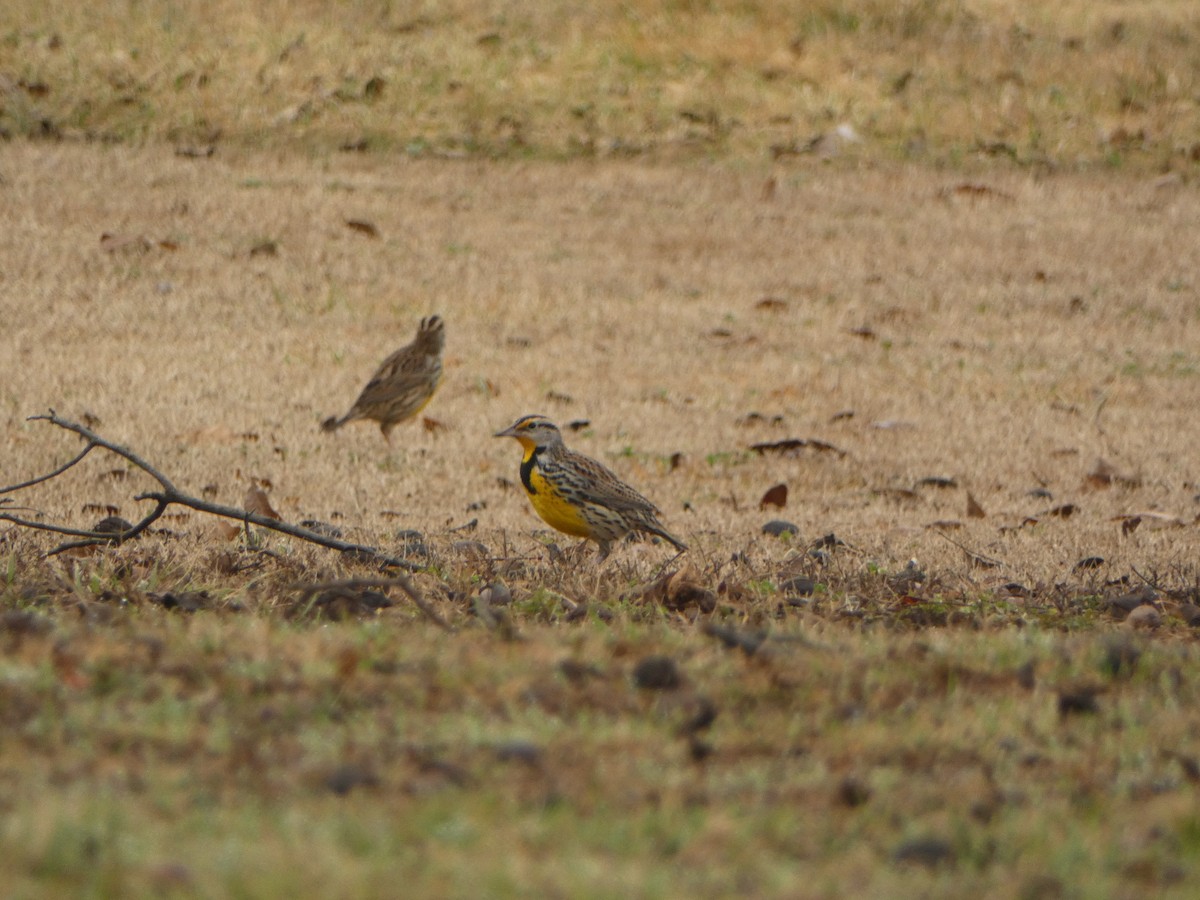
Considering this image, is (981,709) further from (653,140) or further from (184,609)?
(653,140)

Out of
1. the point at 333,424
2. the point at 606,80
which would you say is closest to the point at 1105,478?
the point at 333,424

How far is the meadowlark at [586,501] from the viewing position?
7918mm

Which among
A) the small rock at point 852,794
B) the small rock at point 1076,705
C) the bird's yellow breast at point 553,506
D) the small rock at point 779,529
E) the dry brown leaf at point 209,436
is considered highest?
the small rock at point 852,794

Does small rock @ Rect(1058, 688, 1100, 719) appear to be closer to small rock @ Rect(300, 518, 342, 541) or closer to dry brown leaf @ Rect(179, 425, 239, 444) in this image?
small rock @ Rect(300, 518, 342, 541)

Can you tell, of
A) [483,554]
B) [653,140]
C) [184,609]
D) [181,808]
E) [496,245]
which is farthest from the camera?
[653,140]

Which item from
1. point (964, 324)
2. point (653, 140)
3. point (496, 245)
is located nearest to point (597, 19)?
point (653, 140)

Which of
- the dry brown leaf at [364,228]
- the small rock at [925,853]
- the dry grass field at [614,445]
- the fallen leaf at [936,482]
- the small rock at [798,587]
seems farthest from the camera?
the dry brown leaf at [364,228]

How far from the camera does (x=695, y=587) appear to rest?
19.9 ft

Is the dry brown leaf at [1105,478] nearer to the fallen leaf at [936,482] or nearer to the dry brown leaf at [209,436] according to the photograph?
the fallen leaf at [936,482]

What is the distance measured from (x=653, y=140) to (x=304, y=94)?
13.5ft

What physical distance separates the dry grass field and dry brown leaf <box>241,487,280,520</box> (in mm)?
398

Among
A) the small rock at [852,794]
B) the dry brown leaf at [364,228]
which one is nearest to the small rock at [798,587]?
the small rock at [852,794]

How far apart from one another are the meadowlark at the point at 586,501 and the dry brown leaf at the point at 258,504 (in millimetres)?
1257

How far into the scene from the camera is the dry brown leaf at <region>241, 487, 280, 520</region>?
830 centimetres
